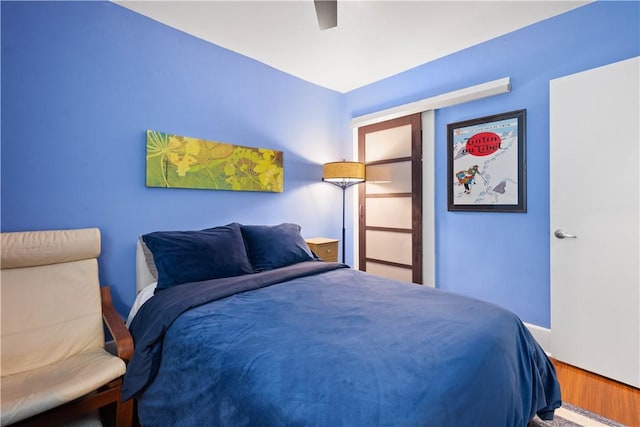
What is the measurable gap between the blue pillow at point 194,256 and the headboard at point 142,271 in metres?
0.15

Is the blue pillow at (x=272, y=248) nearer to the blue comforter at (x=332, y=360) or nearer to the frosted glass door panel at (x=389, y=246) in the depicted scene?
the blue comforter at (x=332, y=360)

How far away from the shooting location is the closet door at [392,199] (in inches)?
128

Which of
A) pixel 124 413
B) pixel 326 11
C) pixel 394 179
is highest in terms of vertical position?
pixel 326 11

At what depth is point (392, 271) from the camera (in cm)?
350

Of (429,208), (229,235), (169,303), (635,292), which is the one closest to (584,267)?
(635,292)

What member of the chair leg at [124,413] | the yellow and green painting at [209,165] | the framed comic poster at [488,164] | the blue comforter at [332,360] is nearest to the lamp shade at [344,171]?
the yellow and green painting at [209,165]

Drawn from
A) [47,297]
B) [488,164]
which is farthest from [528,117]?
[47,297]

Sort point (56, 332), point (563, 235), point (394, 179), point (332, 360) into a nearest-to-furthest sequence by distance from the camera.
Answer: point (332, 360)
point (56, 332)
point (563, 235)
point (394, 179)

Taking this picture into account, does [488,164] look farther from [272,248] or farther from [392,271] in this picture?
[272,248]

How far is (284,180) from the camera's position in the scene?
3.31 meters

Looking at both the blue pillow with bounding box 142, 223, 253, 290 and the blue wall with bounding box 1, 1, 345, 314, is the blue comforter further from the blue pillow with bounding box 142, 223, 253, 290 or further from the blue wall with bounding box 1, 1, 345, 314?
the blue wall with bounding box 1, 1, 345, 314

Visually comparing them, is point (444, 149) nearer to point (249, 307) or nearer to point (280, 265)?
point (280, 265)

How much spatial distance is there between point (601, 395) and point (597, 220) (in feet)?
3.70

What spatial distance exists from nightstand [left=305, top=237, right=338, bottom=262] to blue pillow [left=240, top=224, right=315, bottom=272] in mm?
510
